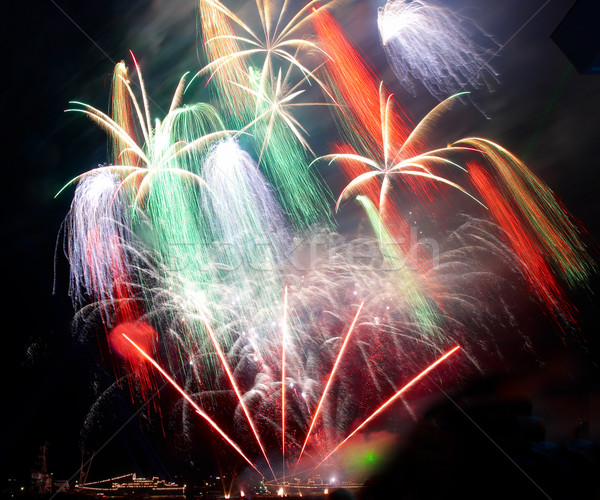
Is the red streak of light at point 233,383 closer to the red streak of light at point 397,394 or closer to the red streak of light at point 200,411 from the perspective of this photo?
the red streak of light at point 200,411

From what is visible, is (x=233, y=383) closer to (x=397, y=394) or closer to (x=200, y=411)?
(x=200, y=411)

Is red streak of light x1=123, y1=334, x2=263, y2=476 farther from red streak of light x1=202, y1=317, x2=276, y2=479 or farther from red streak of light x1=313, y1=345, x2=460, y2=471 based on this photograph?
red streak of light x1=313, y1=345, x2=460, y2=471

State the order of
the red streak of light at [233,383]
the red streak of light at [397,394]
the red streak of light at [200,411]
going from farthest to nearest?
the red streak of light at [200,411], the red streak of light at [233,383], the red streak of light at [397,394]

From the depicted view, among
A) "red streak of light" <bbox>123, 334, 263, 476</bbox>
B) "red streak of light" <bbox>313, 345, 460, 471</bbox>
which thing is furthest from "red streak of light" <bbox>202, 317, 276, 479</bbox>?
"red streak of light" <bbox>313, 345, 460, 471</bbox>

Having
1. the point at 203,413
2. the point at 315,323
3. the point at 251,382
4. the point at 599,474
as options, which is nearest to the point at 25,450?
the point at 203,413

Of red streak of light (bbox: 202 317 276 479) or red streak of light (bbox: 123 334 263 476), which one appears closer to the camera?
red streak of light (bbox: 202 317 276 479)

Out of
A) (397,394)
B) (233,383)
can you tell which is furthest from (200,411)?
(397,394)

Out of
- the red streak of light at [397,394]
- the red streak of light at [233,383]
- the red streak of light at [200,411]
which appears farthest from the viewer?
the red streak of light at [200,411]

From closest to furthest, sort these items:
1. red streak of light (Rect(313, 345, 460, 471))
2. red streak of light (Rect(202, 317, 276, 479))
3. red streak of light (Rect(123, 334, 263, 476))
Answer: red streak of light (Rect(313, 345, 460, 471)) < red streak of light (Rect(202, 317, 276, 479)) < red streak of light (Rect(123, 334, 263, 476))

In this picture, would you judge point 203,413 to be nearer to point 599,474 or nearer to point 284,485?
point 284,485

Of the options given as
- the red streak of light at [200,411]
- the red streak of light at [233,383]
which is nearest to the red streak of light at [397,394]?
the red streak of light at [233,383]

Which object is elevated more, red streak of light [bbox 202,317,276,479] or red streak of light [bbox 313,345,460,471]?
red streak of light [bbox 202,317,276,479]
